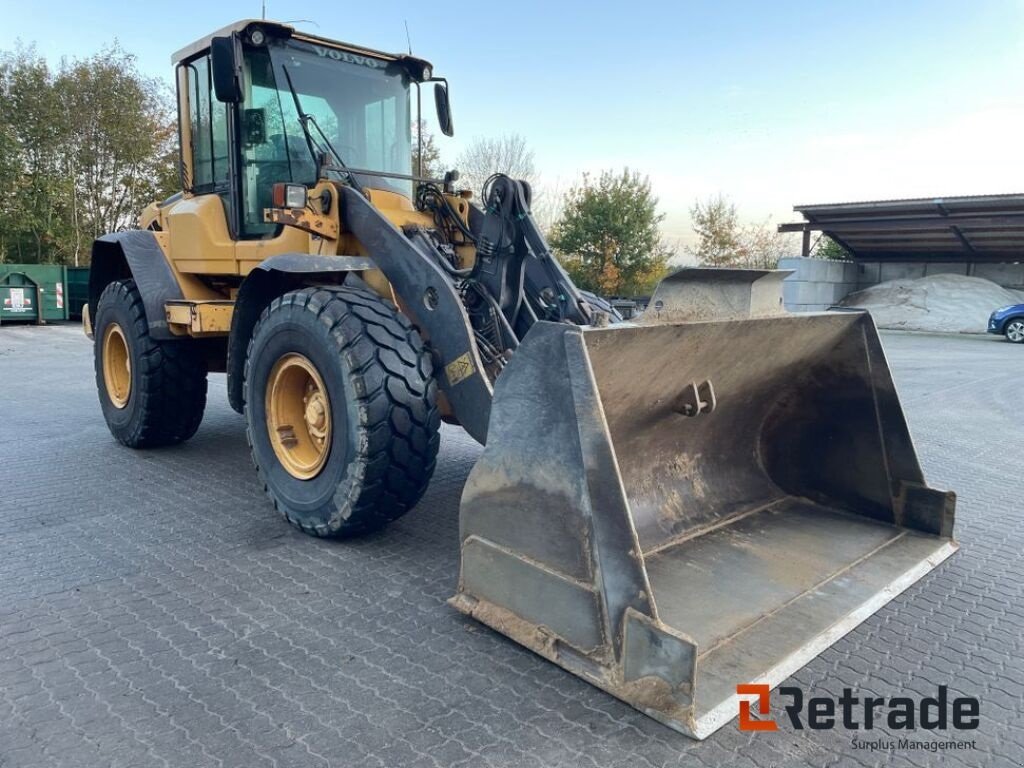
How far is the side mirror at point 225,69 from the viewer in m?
3.79

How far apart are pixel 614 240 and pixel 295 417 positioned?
723 inches

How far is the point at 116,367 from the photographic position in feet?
19.0

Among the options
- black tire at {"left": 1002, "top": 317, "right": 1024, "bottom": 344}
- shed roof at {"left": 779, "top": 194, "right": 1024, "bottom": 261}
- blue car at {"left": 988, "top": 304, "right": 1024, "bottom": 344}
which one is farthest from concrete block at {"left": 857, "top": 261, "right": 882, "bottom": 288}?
black tire at {"left": 1002, "top": 317, "right": 1024, "bottom": 344}

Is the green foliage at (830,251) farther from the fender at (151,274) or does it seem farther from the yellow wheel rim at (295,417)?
the yellow wheel rim at (295,417)

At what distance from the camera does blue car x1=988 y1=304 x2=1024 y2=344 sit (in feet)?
57.2

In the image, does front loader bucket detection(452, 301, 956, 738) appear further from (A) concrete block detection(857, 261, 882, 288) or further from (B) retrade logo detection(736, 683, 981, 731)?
(A) concrete block detection(857, 261, 882, 288)

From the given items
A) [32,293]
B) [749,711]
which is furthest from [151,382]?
[32,293]

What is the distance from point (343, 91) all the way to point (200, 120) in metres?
1.08

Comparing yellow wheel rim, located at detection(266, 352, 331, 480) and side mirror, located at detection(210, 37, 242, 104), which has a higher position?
side mirror, located at detection(210, 37, 242, 104)

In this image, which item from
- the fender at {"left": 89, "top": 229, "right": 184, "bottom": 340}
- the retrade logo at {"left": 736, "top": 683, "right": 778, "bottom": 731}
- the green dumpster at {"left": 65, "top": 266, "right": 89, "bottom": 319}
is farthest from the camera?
the green dumpster at {"left": 65, "top": 266, "right": 89, "bottom": 319}

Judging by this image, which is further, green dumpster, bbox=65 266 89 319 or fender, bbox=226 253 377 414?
green dumpster, bbox=65 266 89 319

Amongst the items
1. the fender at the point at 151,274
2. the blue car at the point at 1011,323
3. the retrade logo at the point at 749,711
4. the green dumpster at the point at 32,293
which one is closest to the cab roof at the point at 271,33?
the fender at the point at 151,274

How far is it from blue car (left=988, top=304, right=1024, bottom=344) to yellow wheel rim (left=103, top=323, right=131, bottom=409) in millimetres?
18652

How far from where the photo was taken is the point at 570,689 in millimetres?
2383
